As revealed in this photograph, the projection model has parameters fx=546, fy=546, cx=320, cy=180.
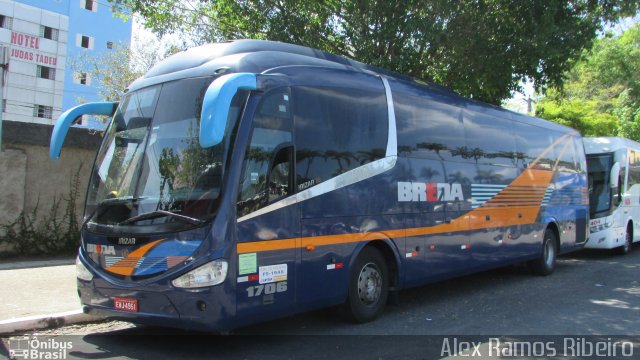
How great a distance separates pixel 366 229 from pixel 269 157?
1.91m

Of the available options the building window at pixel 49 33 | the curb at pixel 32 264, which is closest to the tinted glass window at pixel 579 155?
the curb at pixel 32 264

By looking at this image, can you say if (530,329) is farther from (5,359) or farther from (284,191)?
(5,359)

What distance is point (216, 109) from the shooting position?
16.2ft

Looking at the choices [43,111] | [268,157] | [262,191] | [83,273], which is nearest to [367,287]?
[262,191]

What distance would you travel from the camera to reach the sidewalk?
674 cm

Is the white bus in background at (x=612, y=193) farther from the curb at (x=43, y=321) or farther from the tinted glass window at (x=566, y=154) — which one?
the curb at (x=43, y=321)

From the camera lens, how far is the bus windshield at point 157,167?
18.2ft

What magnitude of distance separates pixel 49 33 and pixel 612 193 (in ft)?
171

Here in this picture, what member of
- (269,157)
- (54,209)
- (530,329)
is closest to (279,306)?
(269,157)

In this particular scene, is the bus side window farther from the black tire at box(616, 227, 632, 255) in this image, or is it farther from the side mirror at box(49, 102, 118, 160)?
the black tire at box(616, 227, 632, 255)

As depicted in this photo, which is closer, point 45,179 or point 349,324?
point 349,324

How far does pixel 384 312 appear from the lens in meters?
8.14

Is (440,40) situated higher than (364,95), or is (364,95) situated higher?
(440,40)

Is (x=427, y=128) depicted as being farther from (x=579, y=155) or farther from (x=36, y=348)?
(x=579, y=155)
